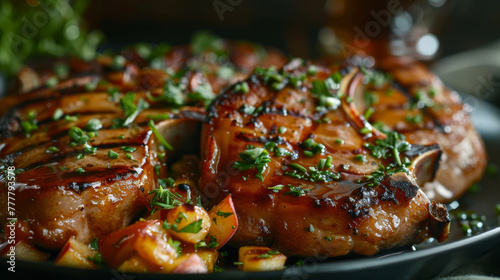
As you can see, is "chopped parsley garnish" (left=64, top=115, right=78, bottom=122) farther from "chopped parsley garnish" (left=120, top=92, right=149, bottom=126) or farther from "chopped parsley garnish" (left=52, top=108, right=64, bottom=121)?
"chopped parsley garnish" (left=120, top=92, right=149, bottom=126)

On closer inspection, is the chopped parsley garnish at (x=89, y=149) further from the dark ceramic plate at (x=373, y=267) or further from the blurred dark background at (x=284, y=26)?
the blurred dark background at (x=284, y=26)

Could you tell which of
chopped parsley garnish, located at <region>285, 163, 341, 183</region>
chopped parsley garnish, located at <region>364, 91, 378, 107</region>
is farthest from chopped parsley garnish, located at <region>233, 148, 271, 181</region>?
chopped parsley garnish, located at <region>364, 91, 378, 107</region>

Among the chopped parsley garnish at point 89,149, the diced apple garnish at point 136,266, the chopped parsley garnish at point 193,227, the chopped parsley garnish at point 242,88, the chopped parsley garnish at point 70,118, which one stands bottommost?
the diced apple garnish at point 136,266

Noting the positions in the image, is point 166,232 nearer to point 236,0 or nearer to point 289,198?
point 289,198

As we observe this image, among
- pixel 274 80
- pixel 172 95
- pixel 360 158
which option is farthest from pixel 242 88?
pixel 360 158

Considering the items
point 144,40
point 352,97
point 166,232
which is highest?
point 352,97

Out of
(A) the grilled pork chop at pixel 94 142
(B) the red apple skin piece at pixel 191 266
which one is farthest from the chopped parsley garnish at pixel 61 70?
(B) the red apple skin piece at pixel 191 266

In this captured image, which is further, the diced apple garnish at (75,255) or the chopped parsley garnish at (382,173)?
the chopped parsley garnish at (382,173)

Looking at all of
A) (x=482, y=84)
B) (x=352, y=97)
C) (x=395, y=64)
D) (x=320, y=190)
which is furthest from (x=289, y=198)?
(x=482, y=84)
